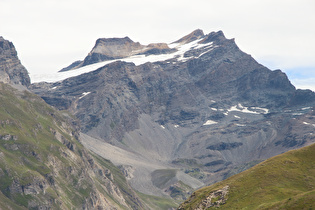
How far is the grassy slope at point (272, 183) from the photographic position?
10619 cm

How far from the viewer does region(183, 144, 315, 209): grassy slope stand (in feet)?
348

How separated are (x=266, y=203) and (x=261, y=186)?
10.7m

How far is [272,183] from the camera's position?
11256cm

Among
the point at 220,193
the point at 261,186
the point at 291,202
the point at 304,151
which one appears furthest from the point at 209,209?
the point at 304,151

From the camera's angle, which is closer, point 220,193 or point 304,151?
point 220,193

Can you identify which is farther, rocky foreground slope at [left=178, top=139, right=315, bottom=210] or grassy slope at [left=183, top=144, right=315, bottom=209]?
rocky foreground slope at [left=178, top=139, right=315, bottom=210]

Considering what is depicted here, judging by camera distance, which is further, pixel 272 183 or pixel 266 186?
pixel 272 183

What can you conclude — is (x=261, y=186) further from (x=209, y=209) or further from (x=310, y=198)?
(x=310, y=198)

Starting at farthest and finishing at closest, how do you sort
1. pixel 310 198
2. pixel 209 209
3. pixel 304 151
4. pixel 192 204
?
pixel 304 151
pixel 192 204
pixel 209 209
pixel 310 198

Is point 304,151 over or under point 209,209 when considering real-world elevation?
over

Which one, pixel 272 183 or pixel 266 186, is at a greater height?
pixel 272 183

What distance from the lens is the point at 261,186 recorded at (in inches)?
4412

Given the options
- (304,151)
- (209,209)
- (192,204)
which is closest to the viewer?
(209,209)

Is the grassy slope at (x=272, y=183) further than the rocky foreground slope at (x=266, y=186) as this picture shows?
No
